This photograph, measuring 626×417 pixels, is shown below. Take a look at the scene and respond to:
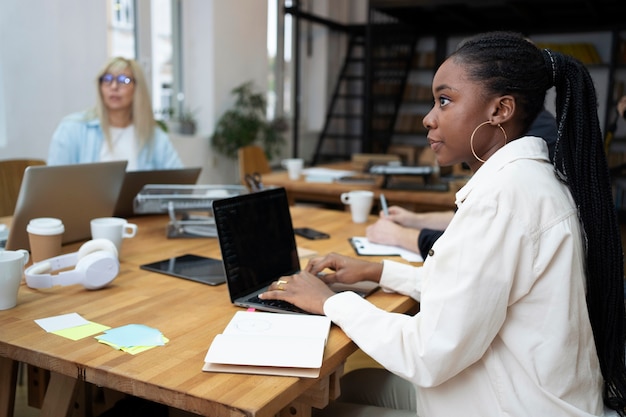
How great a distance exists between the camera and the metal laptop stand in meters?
2.03

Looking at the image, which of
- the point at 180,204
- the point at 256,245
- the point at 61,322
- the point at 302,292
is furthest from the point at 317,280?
the point at 180,204

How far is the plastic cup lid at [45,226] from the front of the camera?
1.57m

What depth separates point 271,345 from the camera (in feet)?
3.51

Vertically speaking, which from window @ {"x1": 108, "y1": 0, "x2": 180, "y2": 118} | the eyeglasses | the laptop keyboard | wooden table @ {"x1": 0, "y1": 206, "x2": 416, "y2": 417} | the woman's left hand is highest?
window @ {"x1": 108, "y1": 0, "x2": 180, "y2": 118}

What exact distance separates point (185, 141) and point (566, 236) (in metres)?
4.99

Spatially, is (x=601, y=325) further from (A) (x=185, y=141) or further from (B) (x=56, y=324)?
(A) (x=185, y=141)

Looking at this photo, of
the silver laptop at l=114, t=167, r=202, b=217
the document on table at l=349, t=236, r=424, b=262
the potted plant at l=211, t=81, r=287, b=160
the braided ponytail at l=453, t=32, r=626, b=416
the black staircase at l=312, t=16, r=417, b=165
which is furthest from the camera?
the black staircase at l=312, t=16, r=417, b=165

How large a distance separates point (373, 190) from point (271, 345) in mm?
2216

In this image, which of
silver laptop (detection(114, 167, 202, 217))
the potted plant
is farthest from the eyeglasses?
the potted plant

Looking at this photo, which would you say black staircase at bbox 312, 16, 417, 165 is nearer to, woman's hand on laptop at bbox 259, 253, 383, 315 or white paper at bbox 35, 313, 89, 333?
woman's hand on laptop at bbox 259, 253, 383, 315

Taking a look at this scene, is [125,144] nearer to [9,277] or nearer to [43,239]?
[43,239]

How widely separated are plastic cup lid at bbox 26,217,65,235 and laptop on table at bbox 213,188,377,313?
52 cm

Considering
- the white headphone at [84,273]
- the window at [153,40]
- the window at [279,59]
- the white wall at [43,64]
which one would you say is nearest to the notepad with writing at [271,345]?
the white headphone at [84,273]

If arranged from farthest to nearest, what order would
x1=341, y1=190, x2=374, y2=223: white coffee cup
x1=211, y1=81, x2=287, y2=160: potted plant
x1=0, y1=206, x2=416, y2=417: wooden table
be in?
x1=211, y1=81, x2=287, y2=160: potted plant, x1=341, y1=190, x2=374, y2=223: white coffee cup, x1=0, y1=206, x2=416, y2=417: wooden table
